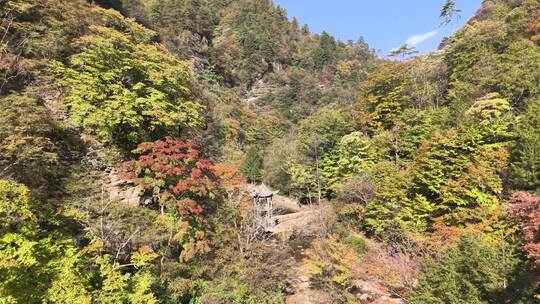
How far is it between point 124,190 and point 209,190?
13.3ft

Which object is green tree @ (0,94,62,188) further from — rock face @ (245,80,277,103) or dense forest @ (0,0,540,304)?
rock face @ (245,80,277,103)

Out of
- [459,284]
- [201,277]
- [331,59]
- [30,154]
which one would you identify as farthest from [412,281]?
[331,59]

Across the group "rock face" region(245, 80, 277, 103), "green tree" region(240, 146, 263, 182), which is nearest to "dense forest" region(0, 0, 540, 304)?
"green tree" region(240, 146, 263, 182)

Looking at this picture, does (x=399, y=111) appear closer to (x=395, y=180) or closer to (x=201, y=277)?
(x=395, y=180)

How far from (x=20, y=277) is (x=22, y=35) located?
42.5ft

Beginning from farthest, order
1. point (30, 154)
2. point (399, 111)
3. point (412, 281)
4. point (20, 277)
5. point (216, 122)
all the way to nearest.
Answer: point (399, 111)
point (216, 122)
point (412, 281)
point (30, 154)
point (20, 277)

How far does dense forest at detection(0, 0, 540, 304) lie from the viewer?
9.91 metres

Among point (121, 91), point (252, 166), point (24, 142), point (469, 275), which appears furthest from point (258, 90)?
point (469, 275)

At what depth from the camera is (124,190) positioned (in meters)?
14.6

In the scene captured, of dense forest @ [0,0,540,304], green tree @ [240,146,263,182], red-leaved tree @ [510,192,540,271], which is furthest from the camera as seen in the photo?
green tree @ [240,146,263,182]

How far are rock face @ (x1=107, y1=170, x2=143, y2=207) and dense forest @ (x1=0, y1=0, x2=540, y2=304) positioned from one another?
0.22ft

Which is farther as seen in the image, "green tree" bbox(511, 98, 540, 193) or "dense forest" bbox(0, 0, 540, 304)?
"green tree" bbox(511, 98, 540, 193)

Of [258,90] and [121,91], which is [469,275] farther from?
[258,90]

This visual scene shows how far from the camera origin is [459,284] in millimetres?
10656
